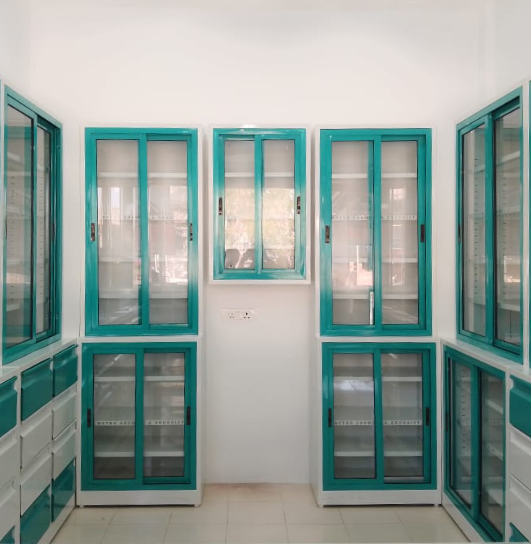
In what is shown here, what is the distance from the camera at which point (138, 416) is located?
141 inches

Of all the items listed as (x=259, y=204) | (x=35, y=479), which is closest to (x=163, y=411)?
(x=35, y=479)

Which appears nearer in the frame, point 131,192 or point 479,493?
point 479,493

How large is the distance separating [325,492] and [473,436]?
109cm

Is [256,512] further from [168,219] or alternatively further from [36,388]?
[168,219]

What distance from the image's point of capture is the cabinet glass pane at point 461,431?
3232mm

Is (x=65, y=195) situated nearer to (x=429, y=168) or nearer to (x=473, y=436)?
(x=429, y=168)

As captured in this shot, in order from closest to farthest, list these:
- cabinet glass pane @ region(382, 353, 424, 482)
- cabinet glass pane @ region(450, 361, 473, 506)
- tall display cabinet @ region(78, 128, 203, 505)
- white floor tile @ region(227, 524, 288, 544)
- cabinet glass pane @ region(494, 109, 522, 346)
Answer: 1. cabinet glass pane @ region(494, 109, 522, 346)
2. white floor tile @ region(227, 524, 288, 544)
3. cabinet glass pane @ region(450, 361, 473, 506)
4. tall display cabinet @ region(78, 128, 203, 505)
5. cabinet glass pane @ region(382, 353, 424, 482)

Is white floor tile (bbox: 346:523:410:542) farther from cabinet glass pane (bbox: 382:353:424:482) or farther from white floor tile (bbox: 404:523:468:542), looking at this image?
cabinet glass pane (bbox: 382:353:424:482)

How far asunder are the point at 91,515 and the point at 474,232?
10.5 feet

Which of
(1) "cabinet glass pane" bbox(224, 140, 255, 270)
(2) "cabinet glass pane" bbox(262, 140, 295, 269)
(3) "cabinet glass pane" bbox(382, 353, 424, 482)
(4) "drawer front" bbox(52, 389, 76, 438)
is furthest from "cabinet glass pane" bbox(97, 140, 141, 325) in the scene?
(3) "cabinet glass pane" bbox(382, 353, 424, 482)

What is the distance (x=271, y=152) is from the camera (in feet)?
12.2

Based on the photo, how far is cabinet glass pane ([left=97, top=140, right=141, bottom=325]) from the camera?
365cm

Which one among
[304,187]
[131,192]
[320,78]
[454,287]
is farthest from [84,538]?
[320,78]

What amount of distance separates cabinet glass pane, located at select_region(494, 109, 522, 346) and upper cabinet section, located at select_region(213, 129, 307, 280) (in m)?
1.24
